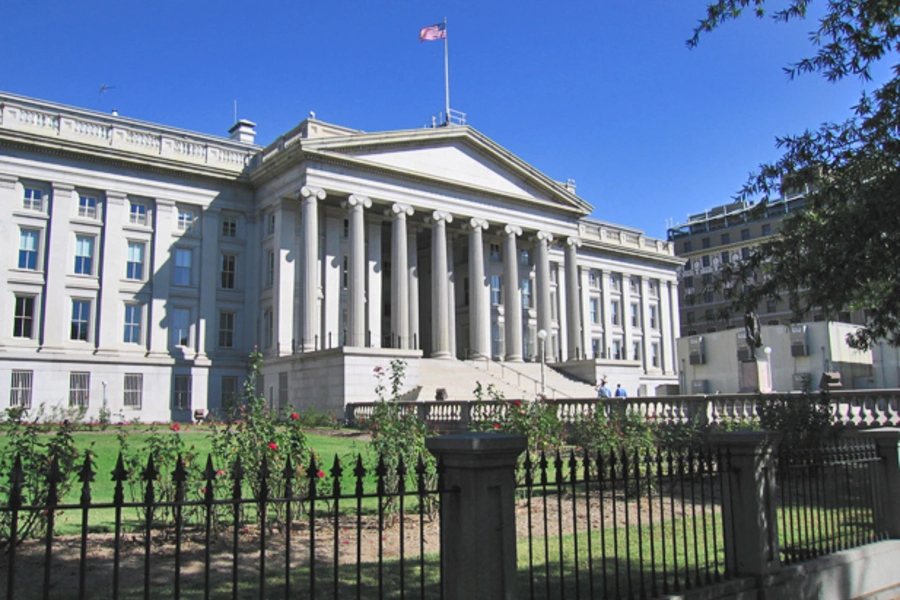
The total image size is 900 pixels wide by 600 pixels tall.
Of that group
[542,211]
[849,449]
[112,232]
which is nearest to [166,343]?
[112,232]

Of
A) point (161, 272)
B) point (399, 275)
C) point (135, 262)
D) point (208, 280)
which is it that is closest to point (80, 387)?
point (135, 262)

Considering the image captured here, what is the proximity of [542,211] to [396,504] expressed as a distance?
40.7 m

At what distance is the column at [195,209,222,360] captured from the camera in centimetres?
4194

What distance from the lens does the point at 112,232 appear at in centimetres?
3972

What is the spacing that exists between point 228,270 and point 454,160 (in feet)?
50.2

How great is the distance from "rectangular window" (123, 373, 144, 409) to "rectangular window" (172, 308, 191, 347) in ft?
9.26

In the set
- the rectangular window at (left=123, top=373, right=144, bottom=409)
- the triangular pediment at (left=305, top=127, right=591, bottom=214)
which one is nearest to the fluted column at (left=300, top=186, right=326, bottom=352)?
the triangular pediment at (left=305, top=127, right=591, bottom=214)

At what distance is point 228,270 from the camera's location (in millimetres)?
43531

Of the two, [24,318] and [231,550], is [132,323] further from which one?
[231,550]

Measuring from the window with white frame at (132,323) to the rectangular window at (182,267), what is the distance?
8.69ft

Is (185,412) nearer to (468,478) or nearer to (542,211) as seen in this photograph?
(542,211)

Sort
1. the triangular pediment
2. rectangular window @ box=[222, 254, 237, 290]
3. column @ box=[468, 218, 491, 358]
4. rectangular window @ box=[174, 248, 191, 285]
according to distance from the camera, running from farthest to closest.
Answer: column @ box=[468, 218, 491, 358] → rectangular window @ box=[222, 254, 237, 290] → rectangular window @ box=[174, 248, 191, 285] → the triangular pediment

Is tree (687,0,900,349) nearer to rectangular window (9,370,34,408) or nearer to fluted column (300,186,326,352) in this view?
fluted column (300,186,326,352)

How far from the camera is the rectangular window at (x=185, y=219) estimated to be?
42.1m
